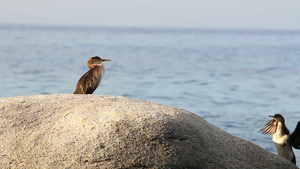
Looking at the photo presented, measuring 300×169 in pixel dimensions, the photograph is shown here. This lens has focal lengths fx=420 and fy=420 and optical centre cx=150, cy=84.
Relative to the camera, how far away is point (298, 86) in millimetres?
18641

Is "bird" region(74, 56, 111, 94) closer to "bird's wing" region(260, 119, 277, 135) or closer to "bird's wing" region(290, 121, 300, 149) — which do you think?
"bird's wing" region(260, 119, 277, 135)

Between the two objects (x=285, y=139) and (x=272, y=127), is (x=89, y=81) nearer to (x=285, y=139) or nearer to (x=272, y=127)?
(x=272, y=127)

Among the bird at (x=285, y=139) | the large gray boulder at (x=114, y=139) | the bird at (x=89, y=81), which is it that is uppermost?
the bird at (x=89, y=81)

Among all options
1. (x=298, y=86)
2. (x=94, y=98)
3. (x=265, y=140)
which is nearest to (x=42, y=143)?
(x=94, y=98)

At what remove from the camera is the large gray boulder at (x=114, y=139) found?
4348 mm

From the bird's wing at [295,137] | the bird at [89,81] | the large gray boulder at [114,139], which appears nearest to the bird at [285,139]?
the bird's wing at [295,137]

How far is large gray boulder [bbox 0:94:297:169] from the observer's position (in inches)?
171

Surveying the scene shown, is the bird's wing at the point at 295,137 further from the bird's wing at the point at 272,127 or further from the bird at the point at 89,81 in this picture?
the bird at the point at 89,81

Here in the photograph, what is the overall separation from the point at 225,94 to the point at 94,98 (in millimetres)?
11310

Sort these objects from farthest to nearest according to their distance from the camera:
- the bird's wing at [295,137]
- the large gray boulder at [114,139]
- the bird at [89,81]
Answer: the bird at [89,81] → the bird's wing at [295,137] → the large gray boulder at [114,139]

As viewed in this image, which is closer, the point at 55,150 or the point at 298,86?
the point at 55,150

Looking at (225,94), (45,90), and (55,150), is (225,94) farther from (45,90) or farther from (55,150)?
(55,150)

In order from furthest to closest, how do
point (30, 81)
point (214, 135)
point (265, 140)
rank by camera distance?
point (30, 81), point (265, 140), point (214, 135)

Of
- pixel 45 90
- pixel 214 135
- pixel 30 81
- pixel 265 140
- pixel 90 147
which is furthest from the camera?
pixel 30 81
